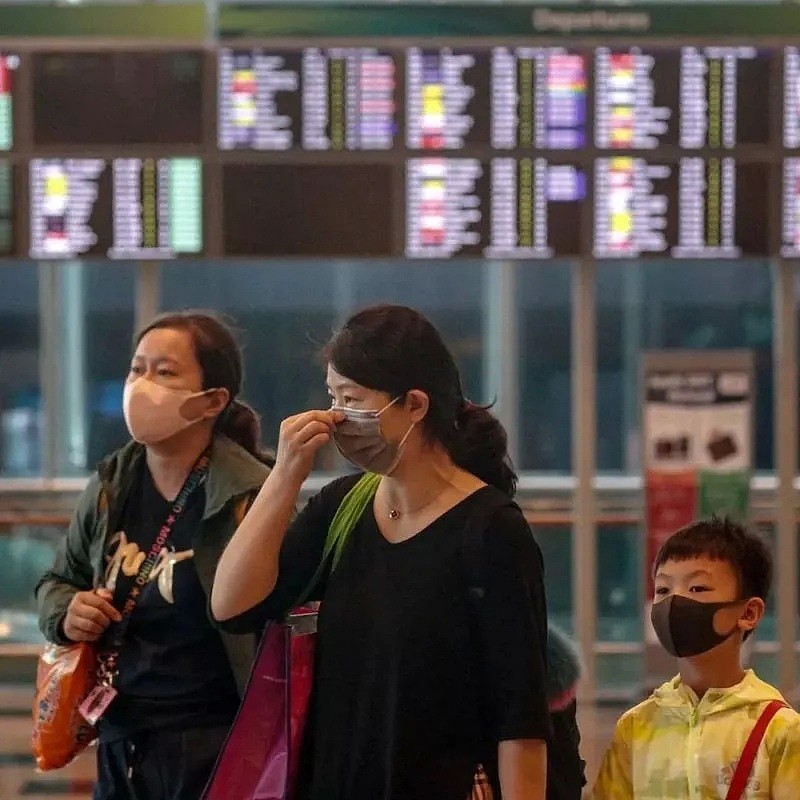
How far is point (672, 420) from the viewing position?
21.1 ft

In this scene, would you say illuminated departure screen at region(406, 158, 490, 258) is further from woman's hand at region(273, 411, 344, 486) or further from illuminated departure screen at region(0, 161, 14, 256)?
woman's hand at region(273, 411, 344, 486)

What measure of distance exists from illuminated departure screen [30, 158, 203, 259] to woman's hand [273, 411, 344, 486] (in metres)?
3.84

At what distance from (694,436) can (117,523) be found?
425 centimetres

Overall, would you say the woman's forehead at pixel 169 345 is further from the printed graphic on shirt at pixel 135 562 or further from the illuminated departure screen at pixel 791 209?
the illuminated departure screen at pixel 791 209

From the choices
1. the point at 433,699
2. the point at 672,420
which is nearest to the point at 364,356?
the point at 433,699

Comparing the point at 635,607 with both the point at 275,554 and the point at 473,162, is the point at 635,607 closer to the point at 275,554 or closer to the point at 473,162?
the point at 473,162

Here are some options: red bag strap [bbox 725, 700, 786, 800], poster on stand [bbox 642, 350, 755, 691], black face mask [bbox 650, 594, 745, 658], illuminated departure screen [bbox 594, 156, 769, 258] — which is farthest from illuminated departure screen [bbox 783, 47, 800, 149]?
red bag strap [bbox 725, 700, 786, 800]

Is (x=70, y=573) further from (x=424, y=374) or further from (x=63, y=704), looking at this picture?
(x=424, y=374)

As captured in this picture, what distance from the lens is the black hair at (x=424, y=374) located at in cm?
199

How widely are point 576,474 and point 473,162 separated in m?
1.77

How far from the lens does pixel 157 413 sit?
2660 millimetres

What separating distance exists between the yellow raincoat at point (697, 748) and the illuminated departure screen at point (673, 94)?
12.8 feet

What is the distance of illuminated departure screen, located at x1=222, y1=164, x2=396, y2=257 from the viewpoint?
574 cm

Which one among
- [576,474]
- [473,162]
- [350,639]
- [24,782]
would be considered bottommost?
[24,782]
